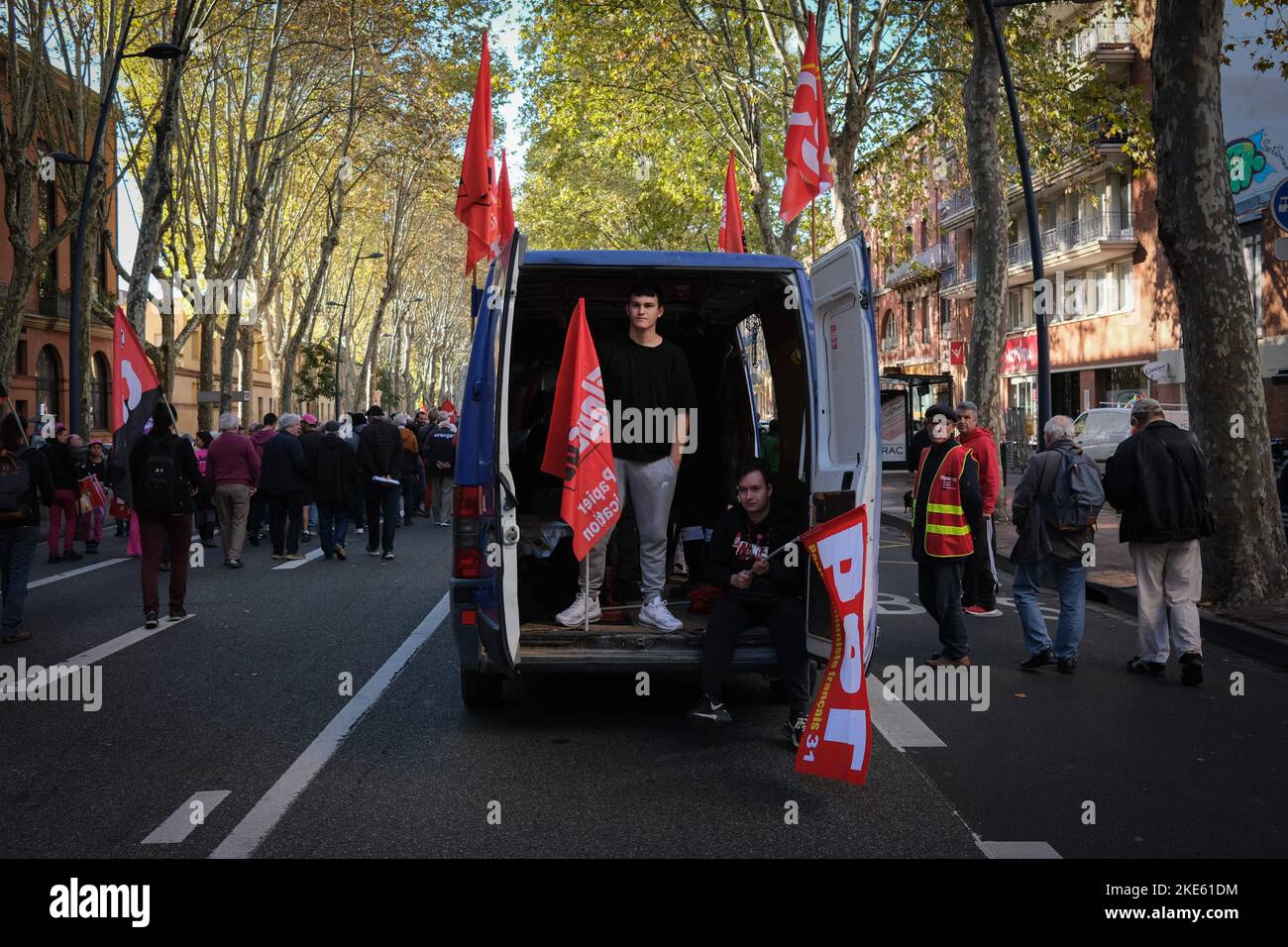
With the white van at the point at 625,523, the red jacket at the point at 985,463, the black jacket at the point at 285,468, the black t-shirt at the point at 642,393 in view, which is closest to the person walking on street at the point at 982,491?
the red jacket at the point at 985,463

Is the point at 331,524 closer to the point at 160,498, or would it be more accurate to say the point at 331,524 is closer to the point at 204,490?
the point at 204,490

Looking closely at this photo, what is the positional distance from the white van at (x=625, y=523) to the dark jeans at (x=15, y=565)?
12.5 feet

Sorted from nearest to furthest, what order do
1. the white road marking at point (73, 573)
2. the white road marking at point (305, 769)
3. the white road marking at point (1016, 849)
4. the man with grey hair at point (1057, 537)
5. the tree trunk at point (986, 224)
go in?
the white road marking at point (1016, 849) → the white road marking at point (305, 769) → the man with grey hair at point (1057, 537) → the white road marking at point (73, 573) → the tree trunk at point (986, 224)

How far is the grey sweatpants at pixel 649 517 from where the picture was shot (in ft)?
21.4

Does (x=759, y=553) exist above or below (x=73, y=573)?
above

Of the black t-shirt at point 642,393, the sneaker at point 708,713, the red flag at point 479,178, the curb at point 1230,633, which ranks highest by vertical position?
the red flag at point 479,178

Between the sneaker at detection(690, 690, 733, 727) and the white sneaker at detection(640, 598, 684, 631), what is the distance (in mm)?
436

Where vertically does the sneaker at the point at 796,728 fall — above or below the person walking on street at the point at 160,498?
below

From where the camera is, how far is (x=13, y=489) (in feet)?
28.6

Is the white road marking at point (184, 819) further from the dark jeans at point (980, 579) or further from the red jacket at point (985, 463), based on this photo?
the red jacket at point (985, 463)

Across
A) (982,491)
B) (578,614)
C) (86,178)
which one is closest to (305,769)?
(578,614)

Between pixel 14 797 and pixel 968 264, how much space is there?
1814 inches

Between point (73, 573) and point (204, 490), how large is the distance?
4.28 m
